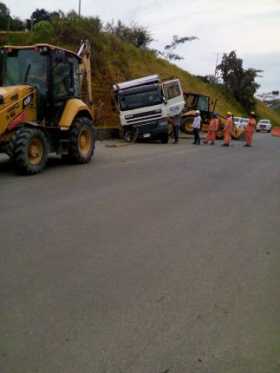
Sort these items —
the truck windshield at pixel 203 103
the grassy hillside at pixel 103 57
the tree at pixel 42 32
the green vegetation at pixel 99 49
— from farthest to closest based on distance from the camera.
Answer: the tree at pixel 42 32
the green vegetation at pixel 99 49
the grassy hillside at pixel 103 57
the truck windshield at pixel 203 103

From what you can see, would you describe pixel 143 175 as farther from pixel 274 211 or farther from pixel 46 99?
pixel 274 211

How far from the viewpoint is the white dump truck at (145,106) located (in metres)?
20.5

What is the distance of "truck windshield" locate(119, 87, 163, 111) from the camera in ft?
67.2

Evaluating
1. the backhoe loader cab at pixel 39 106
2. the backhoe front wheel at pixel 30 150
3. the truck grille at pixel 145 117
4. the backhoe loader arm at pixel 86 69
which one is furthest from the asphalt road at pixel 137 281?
the truck grille at pixel 145 117

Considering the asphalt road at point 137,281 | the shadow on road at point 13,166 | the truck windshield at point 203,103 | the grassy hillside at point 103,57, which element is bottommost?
the asphalt road at point 137,281

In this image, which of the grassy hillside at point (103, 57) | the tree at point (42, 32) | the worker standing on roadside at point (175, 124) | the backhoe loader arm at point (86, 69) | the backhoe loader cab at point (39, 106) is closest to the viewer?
the backhoe loader cab at point (39, 106)

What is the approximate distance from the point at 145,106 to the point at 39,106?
10564 mm

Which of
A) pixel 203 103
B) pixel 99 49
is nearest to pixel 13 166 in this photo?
pixel 203 103

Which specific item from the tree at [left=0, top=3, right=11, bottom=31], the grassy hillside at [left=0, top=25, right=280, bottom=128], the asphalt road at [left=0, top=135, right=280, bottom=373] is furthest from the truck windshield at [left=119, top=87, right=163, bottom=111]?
the tree at [left=0, top=3, right=11, bottom=31]

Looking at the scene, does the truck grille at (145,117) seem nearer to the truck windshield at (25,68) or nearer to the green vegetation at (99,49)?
the green vegetation at (99,49)

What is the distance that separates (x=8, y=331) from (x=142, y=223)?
328 centimetres

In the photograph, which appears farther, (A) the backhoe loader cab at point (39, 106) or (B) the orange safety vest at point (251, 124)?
(B) the orange safety vest at point (251, 124)

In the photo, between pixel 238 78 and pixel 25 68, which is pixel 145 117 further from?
pixel 238 78

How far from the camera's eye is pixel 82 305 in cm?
369
